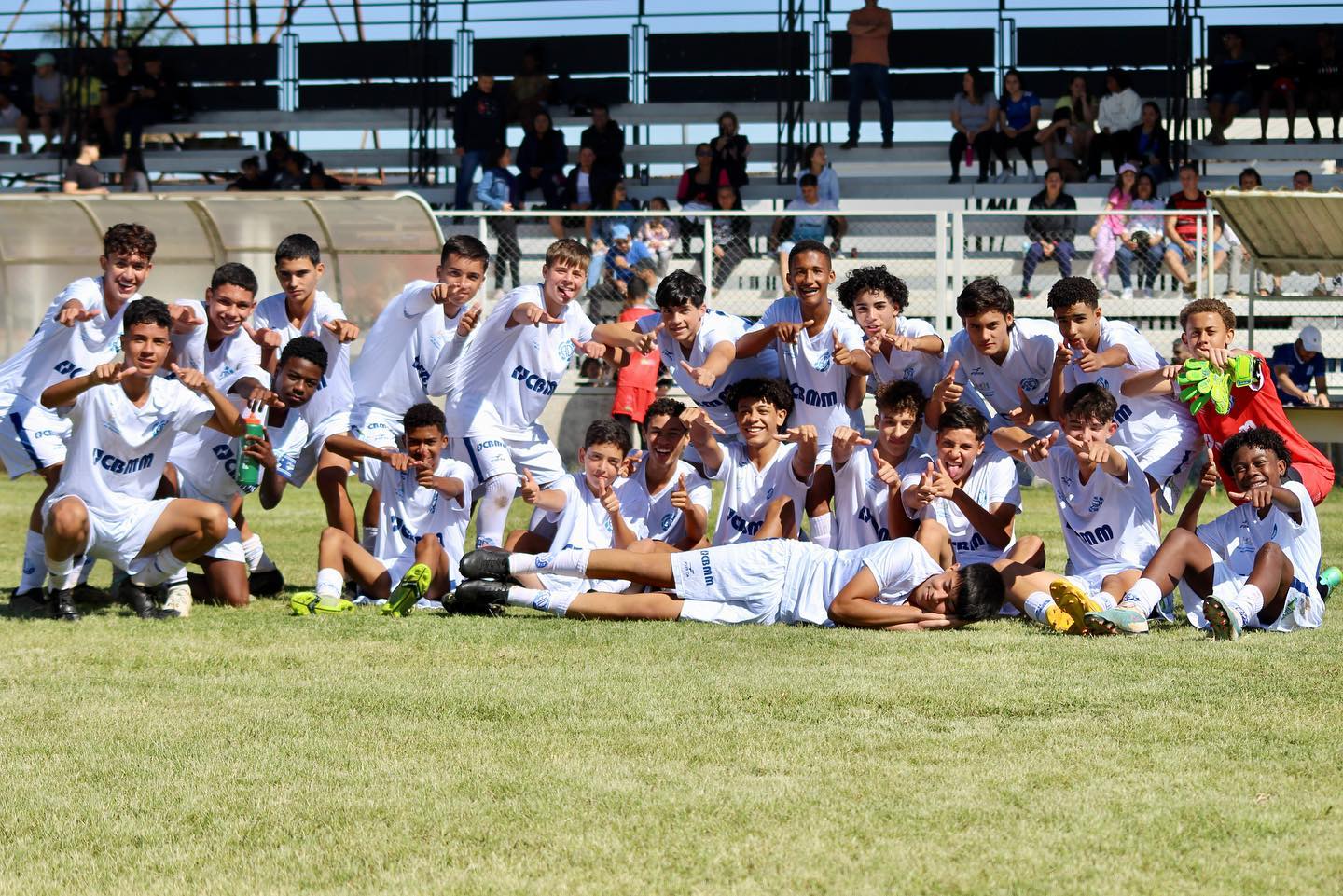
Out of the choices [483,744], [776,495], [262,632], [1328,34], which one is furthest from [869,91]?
[483,744]

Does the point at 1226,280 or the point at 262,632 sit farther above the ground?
the point at 1226,280

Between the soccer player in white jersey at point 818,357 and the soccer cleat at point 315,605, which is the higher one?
the soccer player in white jersey at point 818,357

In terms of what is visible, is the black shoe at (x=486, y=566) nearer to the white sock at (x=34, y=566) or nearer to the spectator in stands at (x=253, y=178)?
the white sock at (x=34, y=566)

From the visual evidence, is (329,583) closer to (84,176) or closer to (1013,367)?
(1013,367)

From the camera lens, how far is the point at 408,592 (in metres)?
7.29

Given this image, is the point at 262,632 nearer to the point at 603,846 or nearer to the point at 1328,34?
the point at 603,846

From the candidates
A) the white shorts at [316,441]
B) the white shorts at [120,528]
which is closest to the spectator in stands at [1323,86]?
the white shorts at [316,441]

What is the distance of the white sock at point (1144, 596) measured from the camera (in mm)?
6734

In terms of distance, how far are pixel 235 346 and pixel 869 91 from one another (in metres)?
13.9

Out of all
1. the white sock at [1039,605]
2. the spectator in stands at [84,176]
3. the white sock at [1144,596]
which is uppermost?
the spectator in stands at [84,176]

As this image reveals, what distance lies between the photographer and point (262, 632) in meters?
6.79

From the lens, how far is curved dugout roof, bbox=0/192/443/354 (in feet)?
48.3

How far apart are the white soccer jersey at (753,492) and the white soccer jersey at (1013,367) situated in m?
0.94

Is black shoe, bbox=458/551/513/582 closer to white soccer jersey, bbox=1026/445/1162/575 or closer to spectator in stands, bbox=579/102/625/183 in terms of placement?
white soccer jersey, bbox=1026/445/1162/575
